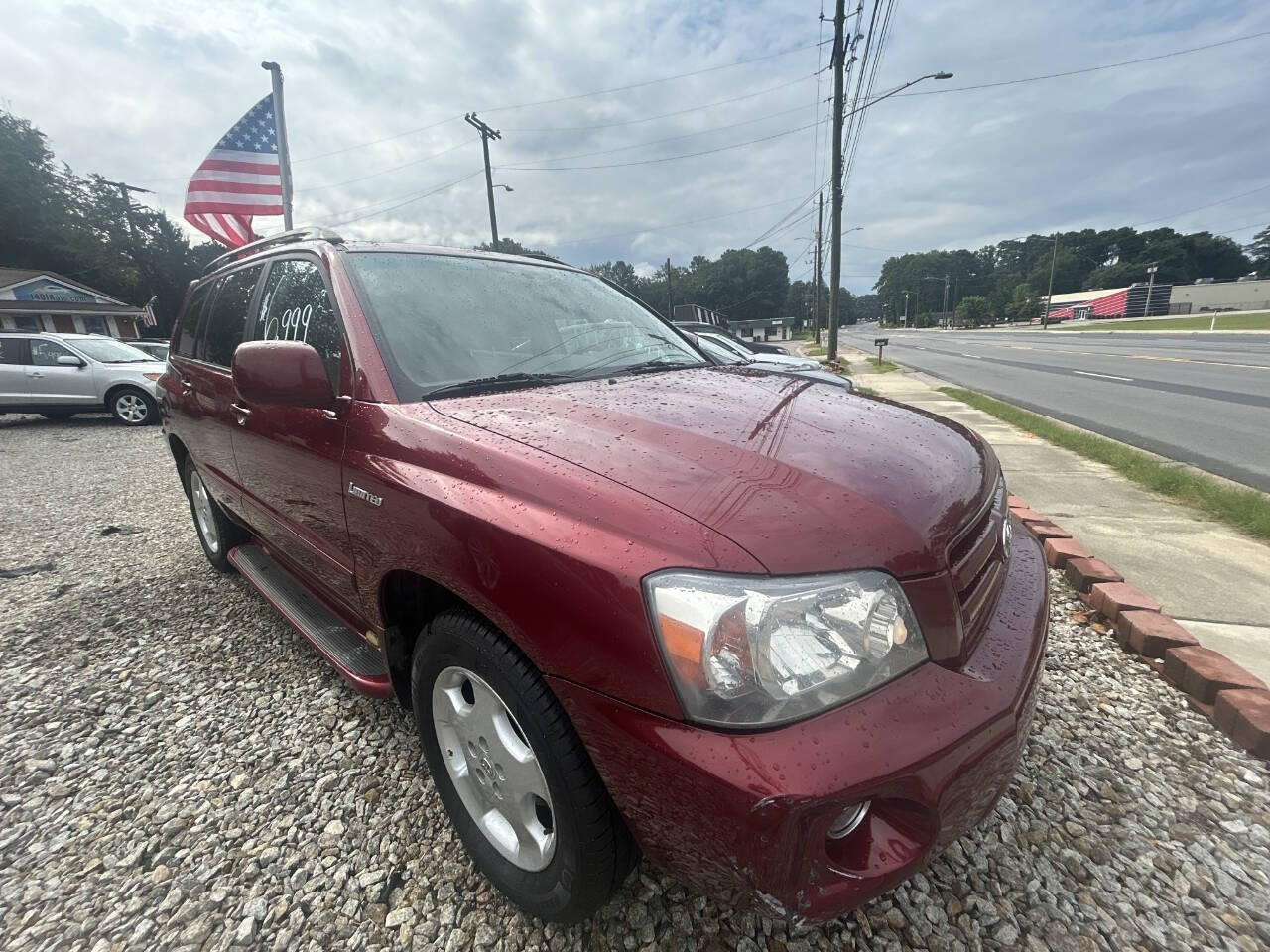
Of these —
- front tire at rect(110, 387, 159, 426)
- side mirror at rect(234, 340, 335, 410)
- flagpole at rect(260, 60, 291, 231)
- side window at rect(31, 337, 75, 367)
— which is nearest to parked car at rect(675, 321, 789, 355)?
flagpole at rect(260, 60, 291, 231)

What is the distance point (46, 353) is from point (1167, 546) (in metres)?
14.4

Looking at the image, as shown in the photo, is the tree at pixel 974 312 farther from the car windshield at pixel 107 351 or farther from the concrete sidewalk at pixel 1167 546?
the car windshield at pixel 107 351

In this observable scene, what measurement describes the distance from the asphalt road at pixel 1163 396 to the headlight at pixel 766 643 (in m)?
5.94

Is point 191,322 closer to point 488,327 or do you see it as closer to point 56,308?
point 488,327

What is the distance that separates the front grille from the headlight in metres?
0.27

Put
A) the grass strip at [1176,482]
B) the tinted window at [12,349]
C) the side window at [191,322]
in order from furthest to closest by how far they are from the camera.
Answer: the tinted window at [12,349]
the grass strip at [1176,482]
the side window at [191,322]

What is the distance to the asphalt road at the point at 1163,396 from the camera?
20.7ft

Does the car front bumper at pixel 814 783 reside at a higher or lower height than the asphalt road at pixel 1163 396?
higher

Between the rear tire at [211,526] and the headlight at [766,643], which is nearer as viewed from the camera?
the headlight at [766,643]

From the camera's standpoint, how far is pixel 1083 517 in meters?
4.04

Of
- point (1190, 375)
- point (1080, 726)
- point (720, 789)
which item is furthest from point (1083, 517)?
point (1190, 375)

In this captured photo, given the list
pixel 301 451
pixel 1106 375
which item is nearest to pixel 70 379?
pixel 301 451

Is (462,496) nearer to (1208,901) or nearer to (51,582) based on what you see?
(1208,901)

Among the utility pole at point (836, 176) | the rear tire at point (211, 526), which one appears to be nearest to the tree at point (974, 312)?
the utility pole at point (836, 176)
